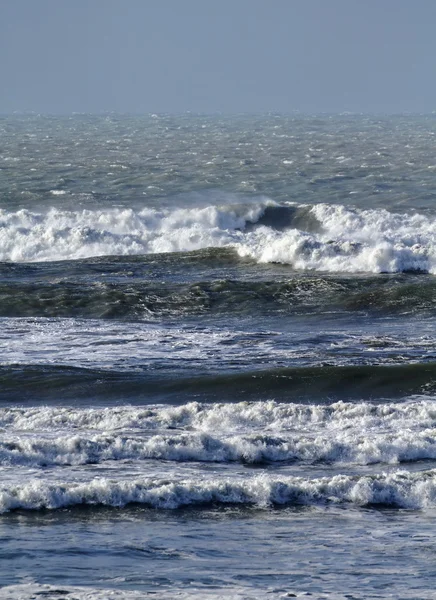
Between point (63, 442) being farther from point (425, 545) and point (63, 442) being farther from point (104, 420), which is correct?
point (425, 545)

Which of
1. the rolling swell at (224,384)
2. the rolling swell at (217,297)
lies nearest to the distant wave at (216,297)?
the rolling swell at (217,297)

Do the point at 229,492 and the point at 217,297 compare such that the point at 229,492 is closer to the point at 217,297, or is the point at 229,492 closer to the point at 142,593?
the point at 142,593

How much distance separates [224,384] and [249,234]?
55.2 ft

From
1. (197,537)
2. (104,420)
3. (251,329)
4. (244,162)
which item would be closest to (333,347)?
(251,329)

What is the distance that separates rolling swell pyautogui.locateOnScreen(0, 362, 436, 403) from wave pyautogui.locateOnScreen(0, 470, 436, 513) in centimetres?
461

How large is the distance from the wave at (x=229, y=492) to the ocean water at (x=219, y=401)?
0.9 inches

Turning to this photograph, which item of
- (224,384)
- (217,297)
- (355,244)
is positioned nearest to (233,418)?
(224,384)

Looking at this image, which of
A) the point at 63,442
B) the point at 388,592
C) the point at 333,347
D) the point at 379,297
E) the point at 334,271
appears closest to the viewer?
the point at 388,592

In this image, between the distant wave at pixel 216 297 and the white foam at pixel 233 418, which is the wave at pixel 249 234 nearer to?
the distant wave at pixel 216 297

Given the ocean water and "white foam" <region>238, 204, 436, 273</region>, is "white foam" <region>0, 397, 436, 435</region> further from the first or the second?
"white foam" <region>238, 204, 436, 273</region>

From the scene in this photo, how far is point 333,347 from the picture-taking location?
2019 cm

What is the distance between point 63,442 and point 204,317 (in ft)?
30.6

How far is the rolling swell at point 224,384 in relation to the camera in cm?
1747

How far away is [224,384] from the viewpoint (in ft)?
59.0
